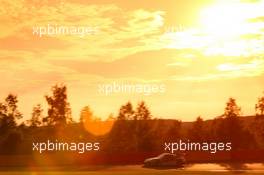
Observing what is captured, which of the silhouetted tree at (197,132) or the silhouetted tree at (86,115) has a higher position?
the silhouetted tree at (86,115)

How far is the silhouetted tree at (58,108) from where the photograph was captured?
122 ft

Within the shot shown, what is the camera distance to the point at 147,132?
4100 cm

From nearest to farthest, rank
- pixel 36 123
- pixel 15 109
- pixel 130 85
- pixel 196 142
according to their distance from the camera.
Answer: pixel 130 85 → pixel 196 142 → pixel 36 123 → pixel 15 109

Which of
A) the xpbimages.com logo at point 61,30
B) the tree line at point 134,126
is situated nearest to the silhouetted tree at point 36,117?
the tree line at point 134,126

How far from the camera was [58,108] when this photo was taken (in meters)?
38.4

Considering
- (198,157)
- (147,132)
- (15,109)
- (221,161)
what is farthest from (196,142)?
(15,109)

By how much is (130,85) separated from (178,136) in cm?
1663

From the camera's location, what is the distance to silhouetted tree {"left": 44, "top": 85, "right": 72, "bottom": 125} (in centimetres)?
3719

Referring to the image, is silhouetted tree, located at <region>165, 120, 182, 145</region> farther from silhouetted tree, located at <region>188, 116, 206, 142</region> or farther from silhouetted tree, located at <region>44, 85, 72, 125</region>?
silhouetted tree, located at <region>44, 85, 72, 125</region>

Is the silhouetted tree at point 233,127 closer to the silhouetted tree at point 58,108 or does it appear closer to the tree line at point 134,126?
the tree line at point 134,126

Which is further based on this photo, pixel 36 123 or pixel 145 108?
pixel 36 123

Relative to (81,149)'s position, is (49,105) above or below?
above

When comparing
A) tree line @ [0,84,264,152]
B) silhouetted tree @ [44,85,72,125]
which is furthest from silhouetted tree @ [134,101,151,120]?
silhouetted tree @ [44,85,72,125]

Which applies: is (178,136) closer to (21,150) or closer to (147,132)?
(147,132)
